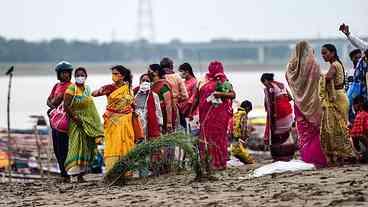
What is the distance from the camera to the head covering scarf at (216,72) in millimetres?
12055

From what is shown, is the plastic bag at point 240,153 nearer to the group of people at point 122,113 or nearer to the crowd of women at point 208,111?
the crowd of women at point 208,111

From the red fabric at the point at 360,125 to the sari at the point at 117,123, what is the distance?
7.90 ft

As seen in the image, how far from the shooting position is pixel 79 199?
9938mm

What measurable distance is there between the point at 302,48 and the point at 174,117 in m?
2.04

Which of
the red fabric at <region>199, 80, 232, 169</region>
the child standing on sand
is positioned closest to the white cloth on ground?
the red fabric at <region>199, 80, 232, 169</region>

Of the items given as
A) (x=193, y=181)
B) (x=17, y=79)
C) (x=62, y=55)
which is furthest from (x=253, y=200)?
(x=17, y=79)

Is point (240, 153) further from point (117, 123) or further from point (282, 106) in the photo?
point (117, 123)

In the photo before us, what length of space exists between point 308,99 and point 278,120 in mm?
1475

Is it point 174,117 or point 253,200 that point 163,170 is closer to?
point 174,117

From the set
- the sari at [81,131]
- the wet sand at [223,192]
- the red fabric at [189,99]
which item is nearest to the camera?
the wet sand at [223,192]

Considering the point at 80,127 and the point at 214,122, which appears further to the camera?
the point at 214,122

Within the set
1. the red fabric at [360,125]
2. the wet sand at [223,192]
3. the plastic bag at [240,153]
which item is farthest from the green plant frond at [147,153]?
the plastic bag at [240,153]

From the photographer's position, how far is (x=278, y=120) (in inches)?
494

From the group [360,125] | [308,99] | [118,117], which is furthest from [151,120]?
[360,125]
